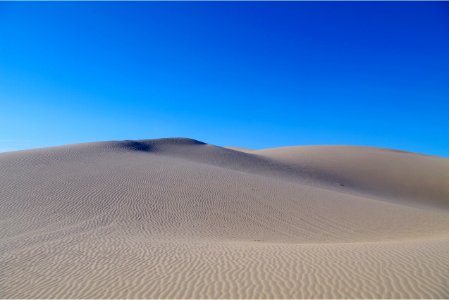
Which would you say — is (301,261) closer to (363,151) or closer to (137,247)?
(137,247)

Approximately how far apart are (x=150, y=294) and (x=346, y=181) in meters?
29.6

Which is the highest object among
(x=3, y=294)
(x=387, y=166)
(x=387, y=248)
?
(x=387, y=166)

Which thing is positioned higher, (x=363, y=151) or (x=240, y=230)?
(x=363, y=151)

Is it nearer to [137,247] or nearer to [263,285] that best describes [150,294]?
[263,285]

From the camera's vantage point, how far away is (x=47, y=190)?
55.9 feet

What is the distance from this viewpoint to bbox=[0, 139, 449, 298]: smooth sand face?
6121 millimetres

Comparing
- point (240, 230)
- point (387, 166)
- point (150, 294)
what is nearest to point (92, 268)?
point (150, 294)

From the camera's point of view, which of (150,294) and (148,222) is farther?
(148,222)

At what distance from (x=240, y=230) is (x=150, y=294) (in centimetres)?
797

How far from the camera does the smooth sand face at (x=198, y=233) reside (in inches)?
241

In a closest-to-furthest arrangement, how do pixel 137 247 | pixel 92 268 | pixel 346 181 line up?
1. pixel 92 268
2. pixel 137 247
3. pixel 346 181

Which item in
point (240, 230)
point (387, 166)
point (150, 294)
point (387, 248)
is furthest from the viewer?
point (387, 166)

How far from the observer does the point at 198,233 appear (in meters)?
12.6

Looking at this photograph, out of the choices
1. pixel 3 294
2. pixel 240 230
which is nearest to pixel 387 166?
pixel 240 230
